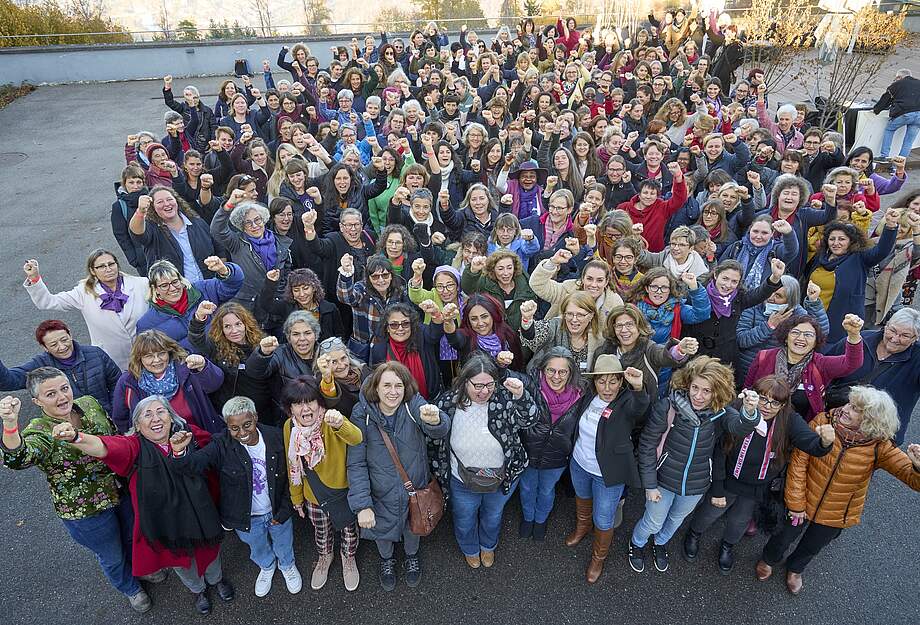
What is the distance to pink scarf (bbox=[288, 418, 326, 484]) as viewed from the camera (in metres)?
3.32

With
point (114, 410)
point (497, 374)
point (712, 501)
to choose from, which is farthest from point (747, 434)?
point (114, 410)

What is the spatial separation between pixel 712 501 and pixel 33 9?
1039 inches

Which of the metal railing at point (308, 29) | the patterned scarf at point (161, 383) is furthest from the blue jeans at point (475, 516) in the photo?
the metal railing at point (308, 29)

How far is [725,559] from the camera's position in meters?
3.80

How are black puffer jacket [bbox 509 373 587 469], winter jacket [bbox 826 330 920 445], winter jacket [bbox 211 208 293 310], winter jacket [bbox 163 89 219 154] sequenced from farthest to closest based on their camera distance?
winter jacket [bbox 163 89 219 154], winter jacket [bbox 211 208 293 310], winter jacket [bbox 826 330 920 445], black puffer jacket [bbox 509 373 587 469]

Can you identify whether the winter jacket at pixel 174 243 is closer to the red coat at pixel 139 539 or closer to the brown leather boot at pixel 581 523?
the red coat at pixel 139 539

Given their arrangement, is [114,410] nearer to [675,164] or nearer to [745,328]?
[745,328]

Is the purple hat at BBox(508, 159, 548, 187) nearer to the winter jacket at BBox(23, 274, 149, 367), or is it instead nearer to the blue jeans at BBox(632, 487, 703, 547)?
the blue jeans at BBox(632, 487, 703, 547)

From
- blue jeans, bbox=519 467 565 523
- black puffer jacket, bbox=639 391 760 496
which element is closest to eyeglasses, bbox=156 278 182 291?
blue jeans, bbox=519 467 565 523

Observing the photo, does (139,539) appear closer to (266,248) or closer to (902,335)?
(266,248)

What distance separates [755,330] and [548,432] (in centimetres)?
189

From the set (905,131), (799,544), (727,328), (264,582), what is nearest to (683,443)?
(799,544)

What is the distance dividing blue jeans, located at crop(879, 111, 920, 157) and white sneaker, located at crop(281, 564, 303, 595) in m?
11.8

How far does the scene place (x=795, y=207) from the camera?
5219 mm
